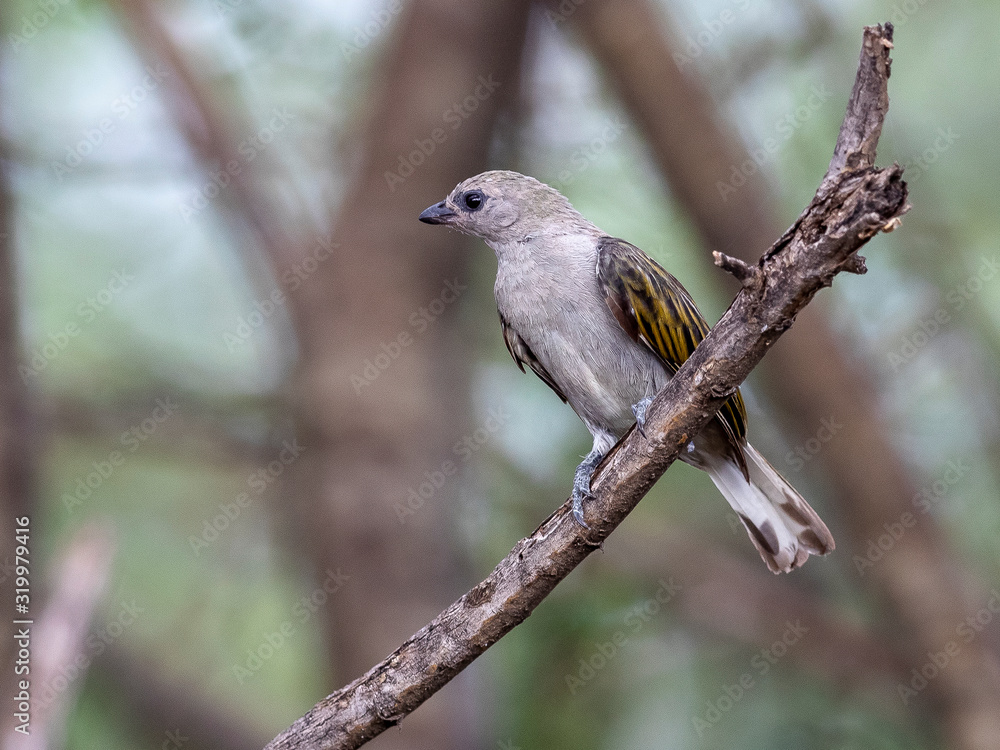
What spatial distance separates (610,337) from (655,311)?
0.92ft

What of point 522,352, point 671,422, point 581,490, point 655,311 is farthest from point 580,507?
point 522,352

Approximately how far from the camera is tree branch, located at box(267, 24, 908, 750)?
2.45 m

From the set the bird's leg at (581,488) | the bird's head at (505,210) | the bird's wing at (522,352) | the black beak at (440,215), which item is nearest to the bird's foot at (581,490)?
the bird's leg at (581,488)

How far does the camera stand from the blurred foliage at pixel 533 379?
6.92 meters

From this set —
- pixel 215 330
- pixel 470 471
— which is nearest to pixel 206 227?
pixel 215 330

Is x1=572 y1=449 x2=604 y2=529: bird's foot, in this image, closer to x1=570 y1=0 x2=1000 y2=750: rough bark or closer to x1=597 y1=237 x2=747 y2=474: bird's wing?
x1=597 y1=237 x2=747 y2=474: bird's wing

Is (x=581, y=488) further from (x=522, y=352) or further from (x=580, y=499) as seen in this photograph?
(x=522, y=352)

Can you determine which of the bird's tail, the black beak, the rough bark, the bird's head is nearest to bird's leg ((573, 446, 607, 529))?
the bird's tail

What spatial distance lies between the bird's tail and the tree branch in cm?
145

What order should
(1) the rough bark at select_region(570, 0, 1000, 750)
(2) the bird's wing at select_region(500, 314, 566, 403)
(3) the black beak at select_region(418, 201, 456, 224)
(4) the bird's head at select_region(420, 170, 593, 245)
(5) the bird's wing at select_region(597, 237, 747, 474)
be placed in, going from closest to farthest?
(5) the bird's wing at select_region(597, 237, 747, 474) < (2) the bird's wing at select_region(500, 314, 566, 403) < (4) the bird's head at select_region(420, 170, 593, 245) < (3) the black beak at select_region(418, 201, 456, 224) < (1) the rough bark at select_region(570, 0, 1000, 750)

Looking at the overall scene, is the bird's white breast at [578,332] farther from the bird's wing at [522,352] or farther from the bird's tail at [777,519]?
the bird's tail at [777,519]

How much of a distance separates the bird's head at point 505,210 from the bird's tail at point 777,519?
4.61 ft

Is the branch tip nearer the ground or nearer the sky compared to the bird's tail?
nearer the sky

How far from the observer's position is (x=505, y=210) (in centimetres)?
484
